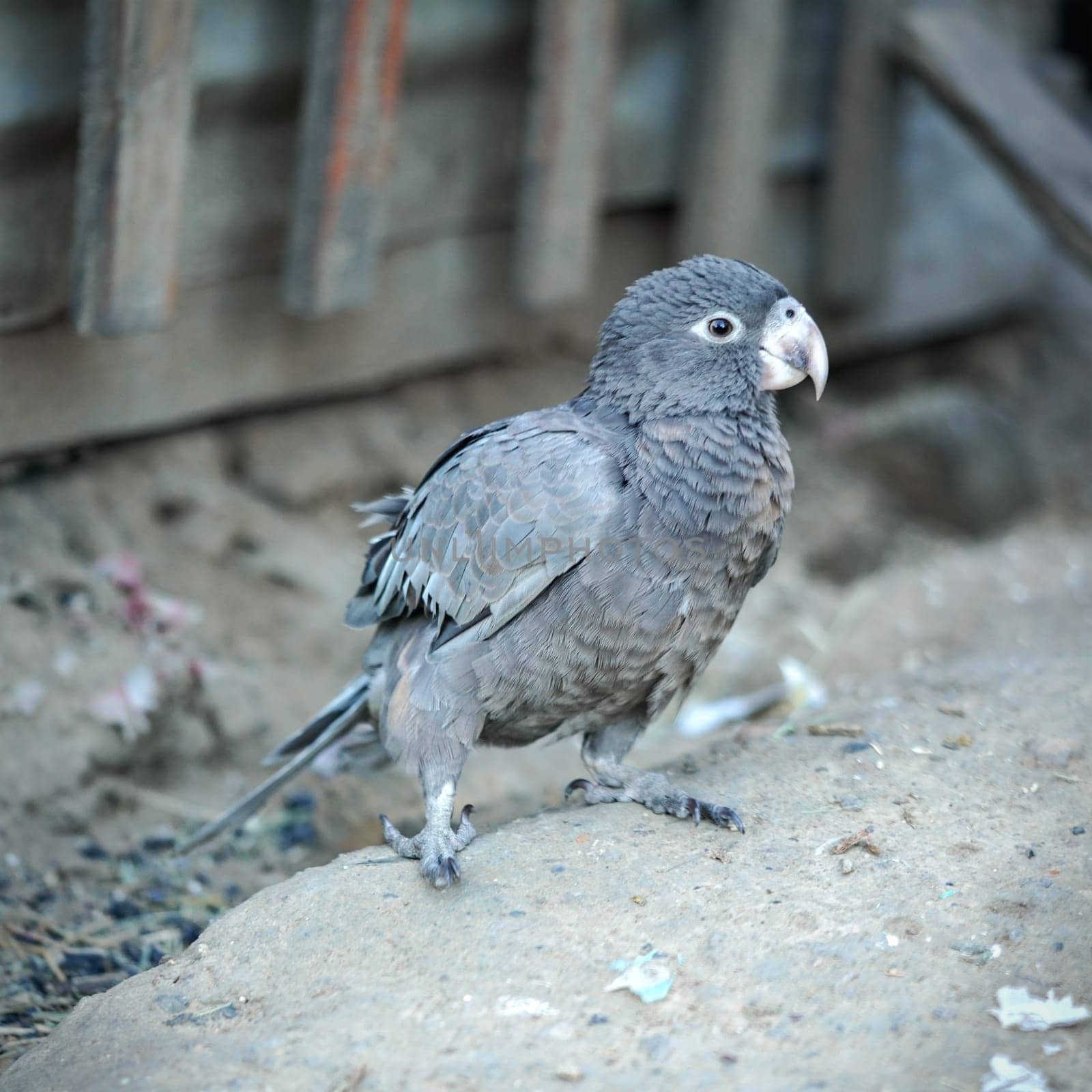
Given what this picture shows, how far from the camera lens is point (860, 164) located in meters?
5.96

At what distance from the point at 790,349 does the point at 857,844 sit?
1.19 metres

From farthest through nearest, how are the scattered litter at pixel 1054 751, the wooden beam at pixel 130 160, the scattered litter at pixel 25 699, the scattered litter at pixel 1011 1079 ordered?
the scattered litter at pixel 25 699, the wooden beam at pixel 130 160, the scattered litter at pixel 1054 751, the scattered litter at pixel 1011 1079

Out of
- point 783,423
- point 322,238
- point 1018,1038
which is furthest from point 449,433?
point 1018,1038

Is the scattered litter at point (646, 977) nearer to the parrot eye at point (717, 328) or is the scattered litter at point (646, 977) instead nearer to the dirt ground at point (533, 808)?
the dirt ground at point (533, 808)

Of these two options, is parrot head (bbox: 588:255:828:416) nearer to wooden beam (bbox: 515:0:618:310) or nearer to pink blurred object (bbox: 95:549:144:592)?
wooden beam (bbox: 515:0:618:310)

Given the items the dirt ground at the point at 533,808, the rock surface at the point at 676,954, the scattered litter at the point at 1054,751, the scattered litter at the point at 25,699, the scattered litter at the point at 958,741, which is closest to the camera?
the rock surface at the point at 676,954

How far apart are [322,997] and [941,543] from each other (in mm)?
4422

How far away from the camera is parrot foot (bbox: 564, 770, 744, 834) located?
3.13m

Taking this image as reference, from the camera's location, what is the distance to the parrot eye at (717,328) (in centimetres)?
319

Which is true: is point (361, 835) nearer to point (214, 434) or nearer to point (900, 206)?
point (214, 434)

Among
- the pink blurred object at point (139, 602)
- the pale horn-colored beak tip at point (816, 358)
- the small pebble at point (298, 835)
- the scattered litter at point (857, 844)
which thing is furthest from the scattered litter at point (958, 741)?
the pink blurred object at point (139, 602)

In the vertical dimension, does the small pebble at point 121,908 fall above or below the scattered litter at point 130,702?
below

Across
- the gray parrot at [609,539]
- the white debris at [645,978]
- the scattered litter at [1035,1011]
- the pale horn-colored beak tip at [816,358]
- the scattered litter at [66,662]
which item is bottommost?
the scattered litter at [1035,1011]

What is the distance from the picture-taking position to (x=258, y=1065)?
240 cm
